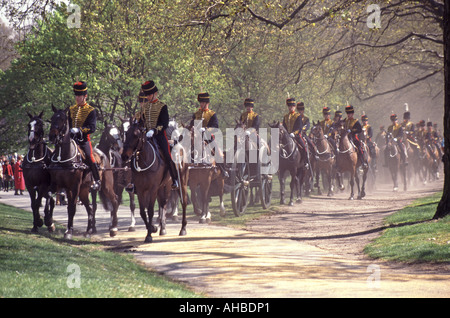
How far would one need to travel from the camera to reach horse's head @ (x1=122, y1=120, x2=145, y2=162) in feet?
42.8

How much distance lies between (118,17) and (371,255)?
1711cm

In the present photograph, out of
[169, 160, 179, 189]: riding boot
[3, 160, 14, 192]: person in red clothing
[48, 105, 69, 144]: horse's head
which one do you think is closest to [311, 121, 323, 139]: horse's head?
[169, 160, 179, 189]: riding boot

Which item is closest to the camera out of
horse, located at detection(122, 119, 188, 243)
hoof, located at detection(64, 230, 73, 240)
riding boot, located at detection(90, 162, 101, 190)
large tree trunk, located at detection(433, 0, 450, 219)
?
horse, located at detection(122, 119, 188, 243)

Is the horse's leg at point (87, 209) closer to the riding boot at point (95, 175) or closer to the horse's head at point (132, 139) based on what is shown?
the riding boot at point (95, 175)

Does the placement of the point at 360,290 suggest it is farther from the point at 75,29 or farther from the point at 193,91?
the point at 193,91

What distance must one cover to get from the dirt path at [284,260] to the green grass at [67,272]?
473 millimetres

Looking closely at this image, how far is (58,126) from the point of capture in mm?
13398

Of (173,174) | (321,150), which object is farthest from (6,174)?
(173,174)

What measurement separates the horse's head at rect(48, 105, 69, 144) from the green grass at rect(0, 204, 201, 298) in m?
2.02

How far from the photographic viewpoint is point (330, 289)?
815 cm

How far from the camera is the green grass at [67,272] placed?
303 inches

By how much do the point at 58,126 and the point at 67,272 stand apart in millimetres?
4910

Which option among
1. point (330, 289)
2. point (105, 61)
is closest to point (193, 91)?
point (105, 61)

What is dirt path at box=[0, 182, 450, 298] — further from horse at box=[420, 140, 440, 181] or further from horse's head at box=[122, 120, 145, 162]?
horse at box=[420, 140, 440, 181]
